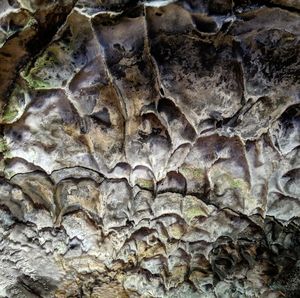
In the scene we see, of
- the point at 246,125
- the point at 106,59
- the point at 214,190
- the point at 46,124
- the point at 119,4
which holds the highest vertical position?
the point at 119,4

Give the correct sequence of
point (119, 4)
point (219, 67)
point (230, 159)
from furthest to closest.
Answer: point (230, 159) → point (219, 67) → point (119, 4)

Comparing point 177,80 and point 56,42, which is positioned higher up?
point 56,42

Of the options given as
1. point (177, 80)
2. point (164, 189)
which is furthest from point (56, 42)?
point (164, 189)

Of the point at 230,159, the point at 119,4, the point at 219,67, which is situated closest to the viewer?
the point at 119,4

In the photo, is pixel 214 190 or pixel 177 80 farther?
pixel 214 190

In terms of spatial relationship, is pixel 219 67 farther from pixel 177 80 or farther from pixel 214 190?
pixel 214 190

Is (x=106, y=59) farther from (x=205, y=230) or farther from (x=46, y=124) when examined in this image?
(x=205, y=230)
